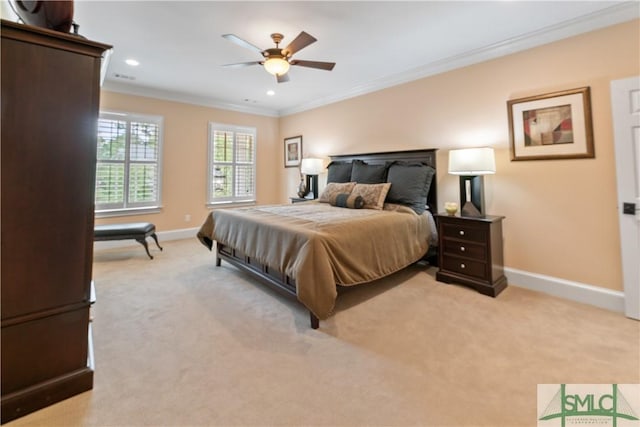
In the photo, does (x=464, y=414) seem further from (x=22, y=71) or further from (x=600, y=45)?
(x=600, y=45)

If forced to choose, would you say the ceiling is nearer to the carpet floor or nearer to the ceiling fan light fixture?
the ceiling fan light fixture

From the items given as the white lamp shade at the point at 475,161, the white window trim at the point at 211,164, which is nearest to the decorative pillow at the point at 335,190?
the white lamp shade at the point at 475,161

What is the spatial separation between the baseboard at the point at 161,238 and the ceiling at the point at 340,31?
8.45ft

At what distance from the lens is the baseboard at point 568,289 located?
2.43 meters

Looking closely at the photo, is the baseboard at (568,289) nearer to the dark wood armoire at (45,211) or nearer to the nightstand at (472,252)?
the nightstand at (472,252)

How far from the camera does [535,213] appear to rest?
9.37 ft

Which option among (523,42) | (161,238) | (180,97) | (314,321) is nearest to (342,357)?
(314,321)

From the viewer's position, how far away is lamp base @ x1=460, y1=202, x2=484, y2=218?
9.71 feet

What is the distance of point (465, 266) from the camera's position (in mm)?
2891

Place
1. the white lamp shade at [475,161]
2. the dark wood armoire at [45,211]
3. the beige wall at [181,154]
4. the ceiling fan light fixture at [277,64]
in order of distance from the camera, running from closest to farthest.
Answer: the dark wood armoire at [45,211], the ceiling fan light fixture at [277,64], the white lamp shade at [475,161], the beige wall at [181,154]

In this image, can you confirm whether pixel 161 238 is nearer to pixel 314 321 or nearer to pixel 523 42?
pixel 314 321

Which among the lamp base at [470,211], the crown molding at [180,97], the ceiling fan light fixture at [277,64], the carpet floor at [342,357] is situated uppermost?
the crown molding at [180,97]

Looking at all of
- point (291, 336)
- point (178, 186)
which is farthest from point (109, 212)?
point (291, 336)

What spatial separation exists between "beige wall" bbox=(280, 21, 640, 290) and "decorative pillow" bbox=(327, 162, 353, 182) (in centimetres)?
92
